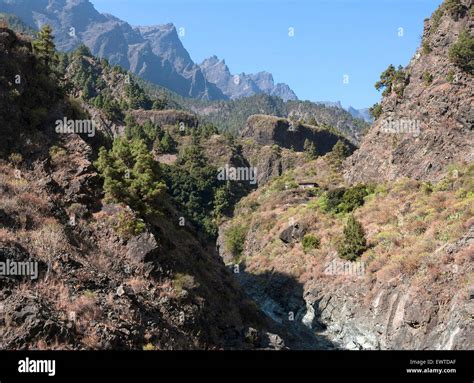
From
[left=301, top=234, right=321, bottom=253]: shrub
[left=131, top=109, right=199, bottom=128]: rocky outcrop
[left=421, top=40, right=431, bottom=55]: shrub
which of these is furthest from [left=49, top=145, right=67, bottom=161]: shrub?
[left=131, top=109, right=199, bottom=128]: rocky outcrop

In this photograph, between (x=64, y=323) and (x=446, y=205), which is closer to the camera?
(x=64, y=323)

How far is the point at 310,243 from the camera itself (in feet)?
201

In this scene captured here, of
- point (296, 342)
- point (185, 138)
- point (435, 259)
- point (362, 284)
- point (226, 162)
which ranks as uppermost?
point (185, 138)

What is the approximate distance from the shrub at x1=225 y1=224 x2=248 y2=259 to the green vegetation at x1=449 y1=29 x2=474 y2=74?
44141 millimetres

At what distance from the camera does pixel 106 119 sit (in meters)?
126

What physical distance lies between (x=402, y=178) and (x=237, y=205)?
46.5m

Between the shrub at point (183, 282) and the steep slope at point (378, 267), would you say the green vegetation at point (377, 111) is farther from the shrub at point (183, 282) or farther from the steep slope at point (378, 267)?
the shrub at point (183, 282)

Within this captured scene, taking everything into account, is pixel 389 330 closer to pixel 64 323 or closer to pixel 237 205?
pixel 64 323

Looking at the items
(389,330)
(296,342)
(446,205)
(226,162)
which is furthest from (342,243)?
(226,162)

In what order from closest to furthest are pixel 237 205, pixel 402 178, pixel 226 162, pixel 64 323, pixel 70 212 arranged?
1. pixel 64 323
2. pixel 70 212
3. pixel 402 178
4. pixel 237 205
5. pixel 226 162

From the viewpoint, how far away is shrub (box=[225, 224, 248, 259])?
82.3 metres

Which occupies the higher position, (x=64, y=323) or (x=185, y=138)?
(x=185, y=138)

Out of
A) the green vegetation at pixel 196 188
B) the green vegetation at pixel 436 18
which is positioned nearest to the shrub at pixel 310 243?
the green vegetation at pixel 196 188

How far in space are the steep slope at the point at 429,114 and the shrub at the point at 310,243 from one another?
610 inches
